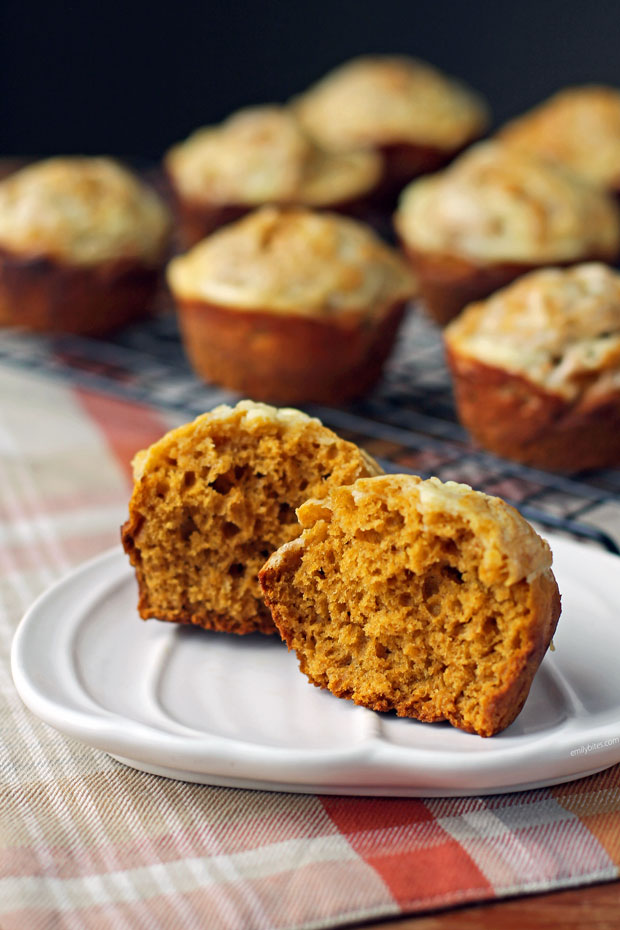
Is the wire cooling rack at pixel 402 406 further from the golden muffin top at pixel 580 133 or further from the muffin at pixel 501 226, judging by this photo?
the golden muffin top at pixel 580 133

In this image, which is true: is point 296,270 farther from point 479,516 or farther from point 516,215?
point 479,516

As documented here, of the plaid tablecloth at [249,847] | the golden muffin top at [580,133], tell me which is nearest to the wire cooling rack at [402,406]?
the plaid tablecloth at [249,847]

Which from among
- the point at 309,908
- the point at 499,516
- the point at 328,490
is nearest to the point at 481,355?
the point at 328,490

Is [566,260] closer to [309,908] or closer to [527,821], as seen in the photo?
[527,821]

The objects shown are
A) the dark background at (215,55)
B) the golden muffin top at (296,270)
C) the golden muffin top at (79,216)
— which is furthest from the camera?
the dark background at (215,55)

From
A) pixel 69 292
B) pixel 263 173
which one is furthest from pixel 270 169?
pixel 69 292

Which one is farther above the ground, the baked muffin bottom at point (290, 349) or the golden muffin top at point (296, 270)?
the golden muffin top at point (296, 270)

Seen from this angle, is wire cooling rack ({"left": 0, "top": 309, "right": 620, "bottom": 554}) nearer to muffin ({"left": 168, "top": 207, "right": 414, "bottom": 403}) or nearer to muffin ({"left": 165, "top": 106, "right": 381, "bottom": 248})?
muffin ({"left": 168, "top": 207, "right": 414, "bottom": 403})
